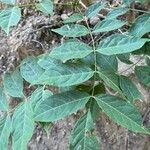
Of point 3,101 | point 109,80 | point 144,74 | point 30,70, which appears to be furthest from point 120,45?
point 3,101

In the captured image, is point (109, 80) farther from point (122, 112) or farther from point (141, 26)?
point (141, 26)

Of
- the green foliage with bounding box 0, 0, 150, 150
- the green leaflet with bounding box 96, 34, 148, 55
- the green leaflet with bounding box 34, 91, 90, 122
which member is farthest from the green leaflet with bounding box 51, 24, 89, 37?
the green leaflet with bounding box 34, 91, 90, 122

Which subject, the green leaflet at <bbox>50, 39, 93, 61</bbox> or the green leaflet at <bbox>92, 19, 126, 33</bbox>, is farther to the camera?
the green leaflet at <bbox>92, 19, 126, 33</bbox>

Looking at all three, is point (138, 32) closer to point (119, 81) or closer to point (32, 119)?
point (119, 81)

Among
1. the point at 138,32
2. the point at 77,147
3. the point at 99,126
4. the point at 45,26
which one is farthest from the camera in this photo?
the point at 45,26

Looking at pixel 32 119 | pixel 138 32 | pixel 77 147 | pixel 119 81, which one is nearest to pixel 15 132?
pixel 32 119

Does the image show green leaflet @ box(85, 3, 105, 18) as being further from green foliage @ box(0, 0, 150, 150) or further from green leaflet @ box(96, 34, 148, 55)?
green leaflet @ box(96, 34, 148, 55)
